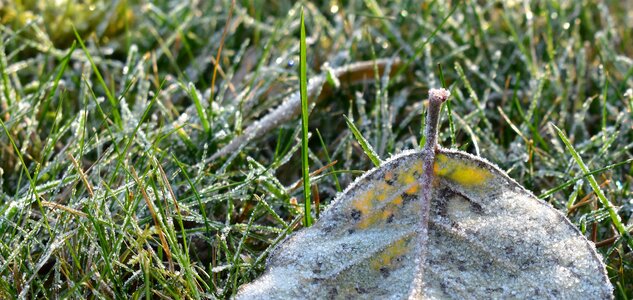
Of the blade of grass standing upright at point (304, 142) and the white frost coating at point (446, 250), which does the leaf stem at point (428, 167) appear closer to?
the white frost coating at point (446, 250)

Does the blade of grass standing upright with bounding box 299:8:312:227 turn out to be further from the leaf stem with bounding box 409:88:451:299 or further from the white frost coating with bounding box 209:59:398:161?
the white frost coating with bounding box 209:59:398:161

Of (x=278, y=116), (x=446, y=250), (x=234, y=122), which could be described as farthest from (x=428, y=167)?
(x=234, y=122)

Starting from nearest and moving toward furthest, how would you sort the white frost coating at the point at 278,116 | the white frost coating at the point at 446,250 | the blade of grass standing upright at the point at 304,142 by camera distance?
the white frost coating at the point at 446,250 < the blade of grass standing upright at the point at 304,142 < the white frost coating at the point at 278,116

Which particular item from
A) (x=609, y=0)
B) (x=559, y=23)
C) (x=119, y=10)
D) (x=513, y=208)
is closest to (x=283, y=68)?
(x=119, y=10)

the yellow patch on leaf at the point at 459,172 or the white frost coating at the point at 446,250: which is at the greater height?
the yellow patch on leaf at the point at 459,172

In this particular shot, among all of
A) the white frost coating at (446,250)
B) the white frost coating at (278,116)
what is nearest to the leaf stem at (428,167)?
the white frost coating at (446,250)

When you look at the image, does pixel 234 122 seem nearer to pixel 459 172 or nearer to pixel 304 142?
pixel 304 142
